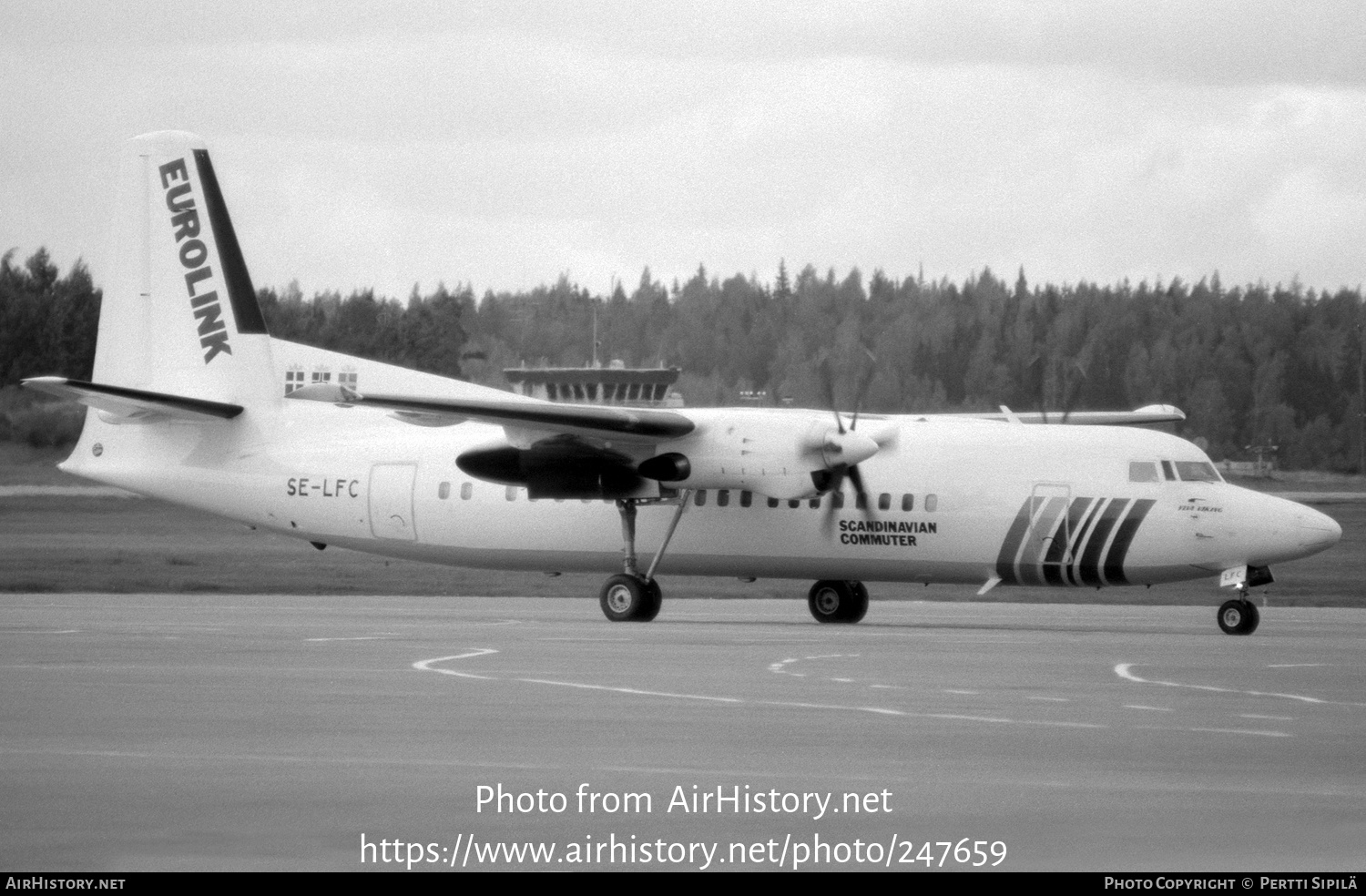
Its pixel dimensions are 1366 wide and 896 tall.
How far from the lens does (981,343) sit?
295 feet

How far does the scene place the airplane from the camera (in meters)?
24.8

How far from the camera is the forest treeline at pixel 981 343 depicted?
71.6 meters

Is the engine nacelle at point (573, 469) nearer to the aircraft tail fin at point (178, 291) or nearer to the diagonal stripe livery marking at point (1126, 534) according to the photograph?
the aircraft tail fin at point (178, 291)

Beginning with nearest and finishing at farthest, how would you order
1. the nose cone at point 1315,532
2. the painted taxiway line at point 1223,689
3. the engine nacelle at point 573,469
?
the painted taxiway line at point 1223,689 < the nose cone at point 1315,532 < the engine nacelle at point 573,469

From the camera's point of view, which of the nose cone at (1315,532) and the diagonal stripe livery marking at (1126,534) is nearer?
the nose cone at (1315,532)

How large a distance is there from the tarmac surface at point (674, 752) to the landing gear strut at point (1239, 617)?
122 centimetres

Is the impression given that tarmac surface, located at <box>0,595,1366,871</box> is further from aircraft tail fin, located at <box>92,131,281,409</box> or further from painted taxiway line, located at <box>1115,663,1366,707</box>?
aircraft tail fin, located at <box>92,131,281,409</box>

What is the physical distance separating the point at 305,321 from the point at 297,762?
47.1 meters

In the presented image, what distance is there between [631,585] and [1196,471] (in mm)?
7768

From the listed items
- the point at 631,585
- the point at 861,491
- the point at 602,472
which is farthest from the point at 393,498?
the point at 861,491

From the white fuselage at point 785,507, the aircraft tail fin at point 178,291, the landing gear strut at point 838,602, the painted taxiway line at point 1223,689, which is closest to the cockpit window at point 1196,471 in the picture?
the white fuselage at point 785,507

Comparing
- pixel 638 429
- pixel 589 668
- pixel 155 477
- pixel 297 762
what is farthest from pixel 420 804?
pixel 155 477

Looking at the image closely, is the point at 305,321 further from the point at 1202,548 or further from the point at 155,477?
the point at 1202,548

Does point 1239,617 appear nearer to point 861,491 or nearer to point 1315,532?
point 1315,532
